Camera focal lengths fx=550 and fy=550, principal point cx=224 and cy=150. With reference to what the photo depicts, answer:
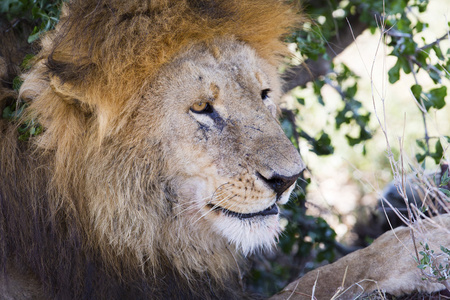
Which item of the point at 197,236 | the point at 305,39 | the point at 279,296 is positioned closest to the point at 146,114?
the point at 197,236

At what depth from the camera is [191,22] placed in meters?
2.33

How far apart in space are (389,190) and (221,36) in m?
1.84

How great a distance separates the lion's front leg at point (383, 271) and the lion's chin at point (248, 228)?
29 centimetres

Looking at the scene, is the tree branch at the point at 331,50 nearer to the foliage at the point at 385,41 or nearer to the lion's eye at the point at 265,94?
the foliage at the point at 385,41

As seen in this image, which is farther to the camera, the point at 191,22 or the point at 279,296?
the point at 279,296

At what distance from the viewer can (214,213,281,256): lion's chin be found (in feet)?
7.71

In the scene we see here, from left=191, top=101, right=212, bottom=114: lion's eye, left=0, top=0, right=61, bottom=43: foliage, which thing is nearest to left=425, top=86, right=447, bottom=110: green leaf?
left=191, top=101, right=212, bottom=114: lion's eye

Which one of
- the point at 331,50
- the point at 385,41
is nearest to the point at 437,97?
the point at 385,41

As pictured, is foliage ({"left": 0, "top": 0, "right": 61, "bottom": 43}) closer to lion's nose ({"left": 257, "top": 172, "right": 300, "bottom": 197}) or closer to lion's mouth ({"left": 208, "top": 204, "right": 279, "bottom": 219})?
lion's mouth ({"left": 208, "top": 204, "right": 279, "bottom": 219})

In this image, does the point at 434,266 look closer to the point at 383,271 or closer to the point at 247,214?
the point at 383,271

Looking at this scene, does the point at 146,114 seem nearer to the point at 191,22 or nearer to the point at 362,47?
the point at 191,22

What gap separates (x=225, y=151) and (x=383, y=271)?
880 mm

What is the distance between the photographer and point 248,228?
2.35 metres

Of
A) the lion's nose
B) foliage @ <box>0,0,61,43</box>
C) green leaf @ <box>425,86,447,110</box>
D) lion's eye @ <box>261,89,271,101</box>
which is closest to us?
the lion's nose
